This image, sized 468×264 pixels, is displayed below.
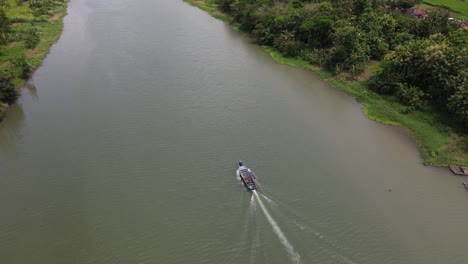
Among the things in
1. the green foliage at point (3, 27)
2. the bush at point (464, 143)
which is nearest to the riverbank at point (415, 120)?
the bush at point (464, 143)

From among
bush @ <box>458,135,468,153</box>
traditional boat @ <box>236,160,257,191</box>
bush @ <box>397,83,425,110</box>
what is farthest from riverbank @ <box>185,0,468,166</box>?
traditional boat @ <box>236,160,257,191</box>

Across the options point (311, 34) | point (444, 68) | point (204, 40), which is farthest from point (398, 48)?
point (204, 40)

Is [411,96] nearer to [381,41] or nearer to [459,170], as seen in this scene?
[459,170]

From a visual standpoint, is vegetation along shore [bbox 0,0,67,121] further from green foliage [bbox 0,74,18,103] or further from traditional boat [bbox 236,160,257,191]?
traditional boat [bbox 236,160,257,191]

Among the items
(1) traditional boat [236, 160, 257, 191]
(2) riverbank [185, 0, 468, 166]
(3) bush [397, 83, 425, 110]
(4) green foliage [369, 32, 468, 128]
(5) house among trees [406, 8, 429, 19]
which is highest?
(5) house among trees [406, 8, 429, 19]

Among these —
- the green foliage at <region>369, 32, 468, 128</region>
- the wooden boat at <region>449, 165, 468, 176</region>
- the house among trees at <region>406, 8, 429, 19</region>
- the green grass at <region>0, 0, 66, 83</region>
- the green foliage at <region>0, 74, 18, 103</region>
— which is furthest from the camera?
the house among trees at <region>406, 8, 429, 19</region>

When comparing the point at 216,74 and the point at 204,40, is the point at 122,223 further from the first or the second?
the point at 204,40

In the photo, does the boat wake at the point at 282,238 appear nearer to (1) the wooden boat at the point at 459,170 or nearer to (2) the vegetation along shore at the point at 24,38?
(1) the wooden boat at the point at 459,170

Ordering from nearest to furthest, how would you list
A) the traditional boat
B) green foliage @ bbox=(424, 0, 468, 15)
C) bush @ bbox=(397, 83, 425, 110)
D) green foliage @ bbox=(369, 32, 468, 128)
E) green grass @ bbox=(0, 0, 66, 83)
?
the traditional boat < green foliage @ bbox=(369, 32, 468, 128) < bush @ bbox=(397, 83, 425, 110) < green grass @ bbox=(0, 0, 66, 83) < green foliage @ bbox=(424, 0, 468, 15)
